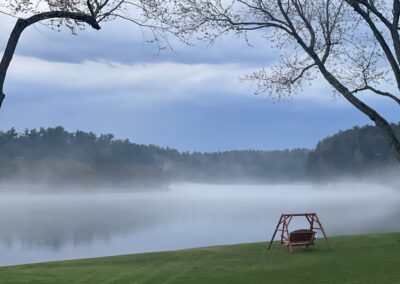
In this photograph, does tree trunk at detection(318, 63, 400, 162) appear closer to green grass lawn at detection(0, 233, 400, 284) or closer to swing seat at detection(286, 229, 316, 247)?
green grass lawn at detection(0, 233, 400, 284)

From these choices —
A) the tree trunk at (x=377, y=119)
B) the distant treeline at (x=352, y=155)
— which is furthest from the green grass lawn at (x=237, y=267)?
the distant treeline at (x=352, y=155)

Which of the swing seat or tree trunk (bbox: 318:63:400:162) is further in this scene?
the swing seat

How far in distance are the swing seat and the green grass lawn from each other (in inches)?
12.3

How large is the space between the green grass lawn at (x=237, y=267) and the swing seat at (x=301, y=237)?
0.31m

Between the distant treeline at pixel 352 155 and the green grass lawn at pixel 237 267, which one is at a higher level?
the distant treeline at pixel 352 155

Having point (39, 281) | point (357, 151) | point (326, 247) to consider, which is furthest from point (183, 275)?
point (357, 151)

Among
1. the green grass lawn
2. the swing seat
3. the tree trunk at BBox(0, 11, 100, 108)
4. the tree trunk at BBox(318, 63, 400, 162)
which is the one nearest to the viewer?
the tree trunk at BBox(0, 11, 100, 108)

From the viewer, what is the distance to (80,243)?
47656 mm

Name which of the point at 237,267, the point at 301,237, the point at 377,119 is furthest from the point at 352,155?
the point at 237,267

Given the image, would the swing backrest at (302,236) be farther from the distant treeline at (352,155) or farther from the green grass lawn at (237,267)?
the distant treeline at (352,155)

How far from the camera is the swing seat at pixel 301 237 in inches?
704

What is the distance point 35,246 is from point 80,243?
151 inches

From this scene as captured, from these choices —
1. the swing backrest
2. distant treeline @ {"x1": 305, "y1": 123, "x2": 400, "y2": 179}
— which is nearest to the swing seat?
the swing backrest

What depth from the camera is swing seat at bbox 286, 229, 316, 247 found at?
704 inches
